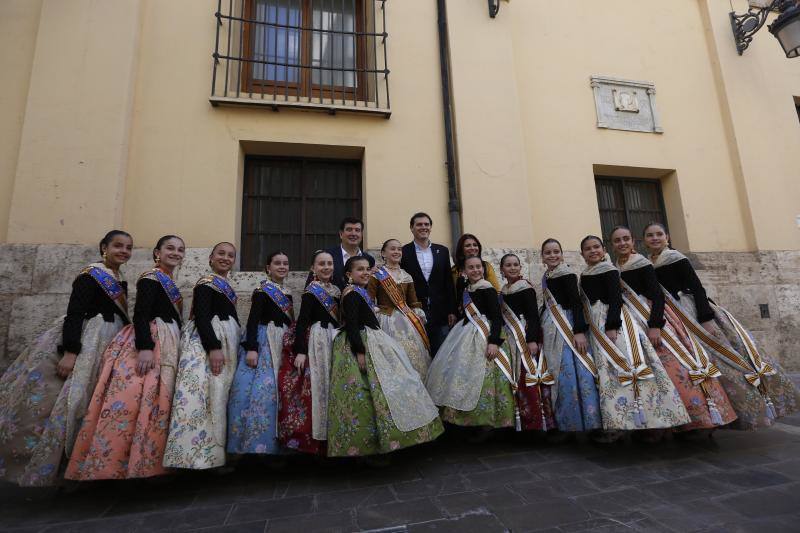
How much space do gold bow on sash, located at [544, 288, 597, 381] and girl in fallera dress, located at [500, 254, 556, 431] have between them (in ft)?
0.53

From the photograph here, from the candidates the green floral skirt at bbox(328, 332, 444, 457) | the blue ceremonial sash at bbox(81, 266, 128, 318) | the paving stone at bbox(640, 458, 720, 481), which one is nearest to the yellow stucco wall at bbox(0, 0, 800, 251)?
the blue ceremonial sash at bbox(81, 266, 128, 318)

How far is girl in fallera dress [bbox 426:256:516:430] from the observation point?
10.1 ft

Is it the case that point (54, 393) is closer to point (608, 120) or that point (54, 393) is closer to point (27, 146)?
point (27, 146)

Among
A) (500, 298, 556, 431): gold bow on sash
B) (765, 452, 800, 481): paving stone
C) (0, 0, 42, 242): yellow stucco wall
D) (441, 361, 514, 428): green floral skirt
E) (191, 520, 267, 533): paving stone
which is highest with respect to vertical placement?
(0, 0, 42, 242): yellow stucco wall

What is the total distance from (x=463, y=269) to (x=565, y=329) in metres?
1.05

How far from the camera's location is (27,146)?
412cm

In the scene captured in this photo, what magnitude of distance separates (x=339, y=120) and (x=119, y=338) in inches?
129

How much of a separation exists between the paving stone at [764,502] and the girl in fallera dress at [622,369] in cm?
56

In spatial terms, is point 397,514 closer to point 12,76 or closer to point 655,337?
point 655,337

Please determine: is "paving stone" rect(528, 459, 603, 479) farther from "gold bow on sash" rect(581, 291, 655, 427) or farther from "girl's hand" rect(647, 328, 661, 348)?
"girl's hand" rect(647, 328, 661, 348)

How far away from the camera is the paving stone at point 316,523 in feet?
6.64

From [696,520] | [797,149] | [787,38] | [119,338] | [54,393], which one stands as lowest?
[696,520]

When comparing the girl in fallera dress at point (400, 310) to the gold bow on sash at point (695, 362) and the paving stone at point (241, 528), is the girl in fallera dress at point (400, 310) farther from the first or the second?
the gold bow on sash at point (695, 362)

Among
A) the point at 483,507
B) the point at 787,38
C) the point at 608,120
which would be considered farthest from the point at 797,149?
the point at 483,507
